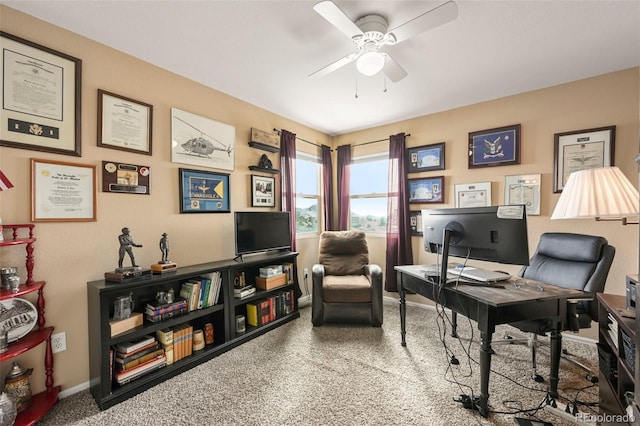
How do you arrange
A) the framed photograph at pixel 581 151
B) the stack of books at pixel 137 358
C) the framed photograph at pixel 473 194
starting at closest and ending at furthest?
the stack of books at pixel 137 358, the framed photograph at pixel 581 151, the framed photograph at pixel 473 194

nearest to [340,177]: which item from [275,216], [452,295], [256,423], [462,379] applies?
[275,216]

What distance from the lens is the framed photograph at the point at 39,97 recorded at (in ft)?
5.48

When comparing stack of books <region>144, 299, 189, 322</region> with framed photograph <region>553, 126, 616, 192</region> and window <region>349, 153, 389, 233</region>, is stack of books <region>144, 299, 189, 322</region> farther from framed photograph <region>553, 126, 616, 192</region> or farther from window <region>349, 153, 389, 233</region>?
framed photograph <region>553, 126, 616, 192</region>

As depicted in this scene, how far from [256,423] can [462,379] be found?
1.50 metres

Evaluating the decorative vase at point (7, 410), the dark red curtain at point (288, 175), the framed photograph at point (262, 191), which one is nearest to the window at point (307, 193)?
the dark red curtain at point (288, 175)

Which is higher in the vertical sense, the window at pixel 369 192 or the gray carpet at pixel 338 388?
the window at pixel 369 192

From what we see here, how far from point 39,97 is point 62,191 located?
627 mm

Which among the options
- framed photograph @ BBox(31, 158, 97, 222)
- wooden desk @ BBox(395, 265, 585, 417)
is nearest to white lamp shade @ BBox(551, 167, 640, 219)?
wooden desk @ BBox(395, 265, 585, 417)

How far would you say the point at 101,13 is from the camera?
174 cm

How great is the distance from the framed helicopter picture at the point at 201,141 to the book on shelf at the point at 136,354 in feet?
5.13

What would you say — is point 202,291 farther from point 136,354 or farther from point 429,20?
point 429,20

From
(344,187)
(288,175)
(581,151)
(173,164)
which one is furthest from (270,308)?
(581,151)

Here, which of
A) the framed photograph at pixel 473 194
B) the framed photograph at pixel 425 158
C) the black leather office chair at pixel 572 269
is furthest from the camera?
the framed photograph at pixel 425 158

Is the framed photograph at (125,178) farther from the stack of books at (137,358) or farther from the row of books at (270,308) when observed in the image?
the row of books at (270,308)
